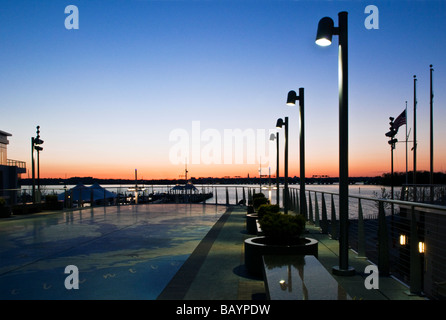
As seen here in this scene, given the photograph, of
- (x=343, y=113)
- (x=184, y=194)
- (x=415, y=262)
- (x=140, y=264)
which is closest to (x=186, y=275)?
(x=140, y=264)

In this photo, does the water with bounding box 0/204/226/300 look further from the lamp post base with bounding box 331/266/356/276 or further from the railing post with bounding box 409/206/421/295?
the railing post with bounding box 409/206/421/295

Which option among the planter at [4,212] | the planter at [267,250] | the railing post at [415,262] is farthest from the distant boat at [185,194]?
the railing post at [415,262]

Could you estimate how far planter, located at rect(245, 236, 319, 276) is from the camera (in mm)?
5410

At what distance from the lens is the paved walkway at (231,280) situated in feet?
15.4

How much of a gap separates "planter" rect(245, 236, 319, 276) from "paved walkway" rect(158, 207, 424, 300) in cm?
19

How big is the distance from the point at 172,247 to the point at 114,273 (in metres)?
2.48

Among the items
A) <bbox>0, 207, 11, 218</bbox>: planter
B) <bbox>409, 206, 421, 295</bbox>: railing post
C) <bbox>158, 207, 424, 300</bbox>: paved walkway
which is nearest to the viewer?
<bbox>409, 206, 421, 295</bbox>: railing post

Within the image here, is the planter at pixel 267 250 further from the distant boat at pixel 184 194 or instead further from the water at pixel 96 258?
the distant boat at pixel 184 194

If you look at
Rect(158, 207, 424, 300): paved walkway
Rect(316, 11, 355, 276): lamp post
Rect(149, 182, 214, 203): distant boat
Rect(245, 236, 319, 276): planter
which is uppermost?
Rect(316, 11, 355, 276): lamp post

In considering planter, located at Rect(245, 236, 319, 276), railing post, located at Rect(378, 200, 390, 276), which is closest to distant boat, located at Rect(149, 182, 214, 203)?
planter, located at Rect(245, 236, 319, 276)

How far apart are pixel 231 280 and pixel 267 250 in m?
0.72

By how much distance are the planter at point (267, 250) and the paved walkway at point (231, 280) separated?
187 millimetres

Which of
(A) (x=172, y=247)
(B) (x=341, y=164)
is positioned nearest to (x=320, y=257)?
(B) (x=341, y=164)
